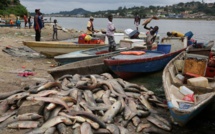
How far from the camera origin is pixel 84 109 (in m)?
6.98

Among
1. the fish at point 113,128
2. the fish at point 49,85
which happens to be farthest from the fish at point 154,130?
the fish at point 49,85

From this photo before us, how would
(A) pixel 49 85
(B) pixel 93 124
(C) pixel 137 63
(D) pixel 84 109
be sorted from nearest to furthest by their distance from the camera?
(B) pixel 93 124, (D) pixel 84 109, (A) pixel 49 85, (C) pixel 137 63

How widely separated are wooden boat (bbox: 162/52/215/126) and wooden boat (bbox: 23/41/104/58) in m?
6.61

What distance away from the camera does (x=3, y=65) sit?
13172mm

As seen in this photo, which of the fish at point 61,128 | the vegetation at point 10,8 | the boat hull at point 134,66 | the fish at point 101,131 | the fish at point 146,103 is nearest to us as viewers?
the fish at point 61,128

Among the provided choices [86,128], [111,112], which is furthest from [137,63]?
[86,128]

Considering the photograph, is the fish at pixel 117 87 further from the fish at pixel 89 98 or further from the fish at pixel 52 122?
the fish at pixel 52 122

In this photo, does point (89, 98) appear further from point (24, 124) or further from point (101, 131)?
point (24, 124)

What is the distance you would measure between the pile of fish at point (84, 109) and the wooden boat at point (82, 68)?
195 cm

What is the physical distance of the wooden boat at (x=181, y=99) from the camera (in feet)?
21.1

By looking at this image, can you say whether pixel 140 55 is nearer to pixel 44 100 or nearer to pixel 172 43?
pixel 172 43

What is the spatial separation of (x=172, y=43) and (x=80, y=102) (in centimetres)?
1027

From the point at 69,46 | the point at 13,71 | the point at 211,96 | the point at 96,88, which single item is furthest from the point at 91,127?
the point at 69,46

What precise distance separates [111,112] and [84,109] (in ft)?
2.56
